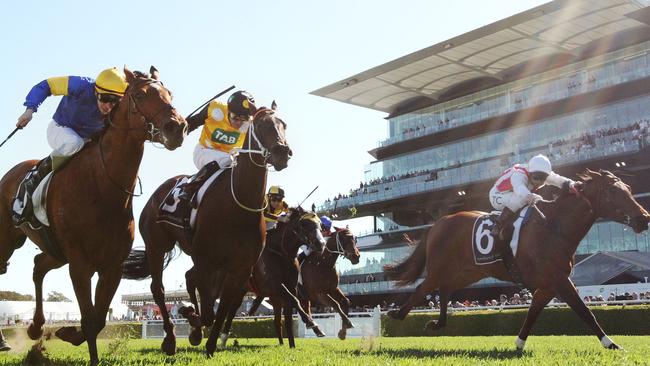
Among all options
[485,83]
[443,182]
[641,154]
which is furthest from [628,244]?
[485,83]

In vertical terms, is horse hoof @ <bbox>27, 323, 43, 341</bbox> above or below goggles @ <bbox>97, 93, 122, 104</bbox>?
below

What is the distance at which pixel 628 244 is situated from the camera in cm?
3881

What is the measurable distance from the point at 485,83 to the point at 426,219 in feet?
40.5

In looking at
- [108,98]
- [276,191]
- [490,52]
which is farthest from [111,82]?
[490,52]

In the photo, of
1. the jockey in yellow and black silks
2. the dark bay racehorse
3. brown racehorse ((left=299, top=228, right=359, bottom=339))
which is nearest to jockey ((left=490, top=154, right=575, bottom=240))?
the dark bay racehorse

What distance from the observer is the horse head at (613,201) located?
811 centimetres

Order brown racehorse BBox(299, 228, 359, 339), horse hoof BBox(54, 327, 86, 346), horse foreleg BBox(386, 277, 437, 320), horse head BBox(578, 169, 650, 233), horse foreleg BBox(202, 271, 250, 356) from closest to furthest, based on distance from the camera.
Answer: horse hoof BBox(54, 327, 86, 346) < horse foreleg BBox(202, 271, 250, 356) < horse head BBox(578, 169, 650, 233) < horse foreleg BBox(386, 277, 437, 320) < brown racehorse BBox(299, 228, 359, 339)

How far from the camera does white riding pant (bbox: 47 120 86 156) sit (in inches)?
235

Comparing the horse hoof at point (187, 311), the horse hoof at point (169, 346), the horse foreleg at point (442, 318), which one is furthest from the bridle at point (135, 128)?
the horse foreleg at point (442, 318)

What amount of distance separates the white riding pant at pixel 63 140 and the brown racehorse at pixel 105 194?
0.14 m

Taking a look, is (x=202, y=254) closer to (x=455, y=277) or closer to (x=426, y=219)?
(x=455, y=277)

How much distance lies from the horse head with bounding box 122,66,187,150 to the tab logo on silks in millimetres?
2332

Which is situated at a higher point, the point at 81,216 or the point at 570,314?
the point at 81,216

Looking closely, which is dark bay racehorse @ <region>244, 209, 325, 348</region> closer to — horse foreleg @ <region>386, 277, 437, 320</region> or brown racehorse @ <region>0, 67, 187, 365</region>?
horse foreleg @ <region>386, 277, 437, 320</region>
